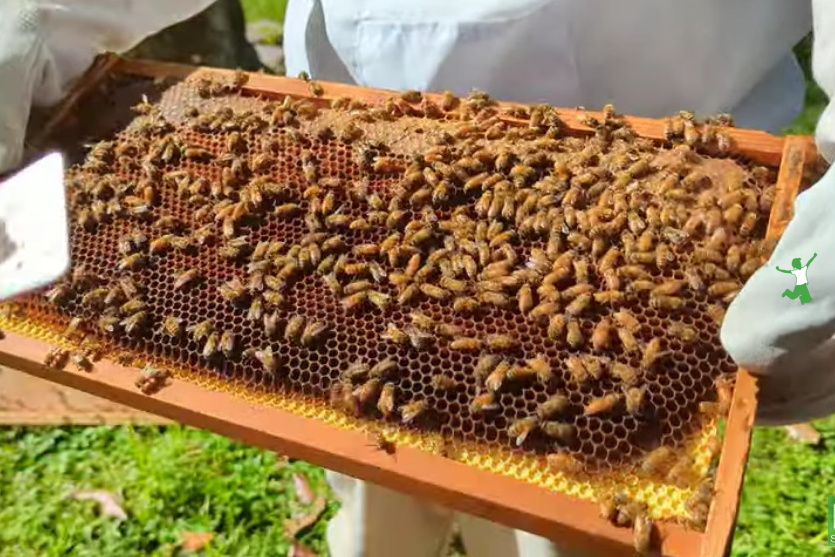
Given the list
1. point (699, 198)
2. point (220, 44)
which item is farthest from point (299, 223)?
point (220, 44)

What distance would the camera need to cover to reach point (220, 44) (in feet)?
18.7

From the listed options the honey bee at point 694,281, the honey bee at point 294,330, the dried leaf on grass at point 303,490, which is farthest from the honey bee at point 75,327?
the dried leaf on grass at point 303,490

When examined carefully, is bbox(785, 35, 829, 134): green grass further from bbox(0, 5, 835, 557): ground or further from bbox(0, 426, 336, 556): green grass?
bbox(0, 426, 336, 556): green grass

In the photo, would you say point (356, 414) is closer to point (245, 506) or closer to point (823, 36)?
point (823, 36)

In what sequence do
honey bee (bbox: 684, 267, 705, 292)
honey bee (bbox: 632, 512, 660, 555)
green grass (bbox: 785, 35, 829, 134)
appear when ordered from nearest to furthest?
honey bee (bbox: 632, 512, 660, 555), honey bee (bbox: 684, 267, 705, 292), green grass (bbox: 785, 35, 829, 134)

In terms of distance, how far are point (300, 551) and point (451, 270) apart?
2121 millimetres

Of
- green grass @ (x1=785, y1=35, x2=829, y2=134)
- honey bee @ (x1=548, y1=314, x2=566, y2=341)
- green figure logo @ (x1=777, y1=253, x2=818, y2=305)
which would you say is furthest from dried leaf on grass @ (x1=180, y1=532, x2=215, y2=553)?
green grass @ (x1=785, y1=35, x2=829, y2=134)

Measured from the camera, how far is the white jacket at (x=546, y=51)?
2.18 meters

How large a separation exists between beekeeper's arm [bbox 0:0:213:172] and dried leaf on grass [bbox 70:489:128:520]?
6.35ft

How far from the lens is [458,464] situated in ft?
5.64

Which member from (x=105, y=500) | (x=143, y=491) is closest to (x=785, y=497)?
(x=143, y=491)

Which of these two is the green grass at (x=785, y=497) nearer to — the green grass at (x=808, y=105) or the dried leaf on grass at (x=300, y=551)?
the dried leaf on grass at (x=300, y=551)

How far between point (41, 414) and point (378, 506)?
8.00 feet

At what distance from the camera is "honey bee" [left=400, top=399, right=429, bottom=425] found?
70.2 inches
